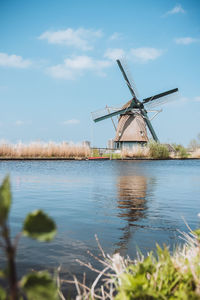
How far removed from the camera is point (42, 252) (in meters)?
3.44

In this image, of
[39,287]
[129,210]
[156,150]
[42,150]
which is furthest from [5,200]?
[156,150]

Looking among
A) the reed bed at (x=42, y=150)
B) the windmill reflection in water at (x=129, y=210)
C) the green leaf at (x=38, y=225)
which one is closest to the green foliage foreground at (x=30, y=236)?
the green leaf at (x=38, y=225)

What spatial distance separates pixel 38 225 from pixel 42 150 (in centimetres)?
2736

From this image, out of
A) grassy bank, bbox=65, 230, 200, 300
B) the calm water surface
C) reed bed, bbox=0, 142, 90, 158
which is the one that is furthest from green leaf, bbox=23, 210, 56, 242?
reed bed, bbox=0, 142, 90, 158

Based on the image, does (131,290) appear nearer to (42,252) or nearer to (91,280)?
(91,280)

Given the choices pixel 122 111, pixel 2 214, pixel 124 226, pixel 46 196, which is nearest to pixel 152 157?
pixel 122 111

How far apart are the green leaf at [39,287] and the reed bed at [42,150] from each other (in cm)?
2652

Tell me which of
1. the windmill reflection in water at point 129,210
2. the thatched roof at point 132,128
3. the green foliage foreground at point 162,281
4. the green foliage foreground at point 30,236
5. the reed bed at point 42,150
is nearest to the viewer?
the green foliage foreground at point 30,236

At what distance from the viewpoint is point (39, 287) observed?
529 mm

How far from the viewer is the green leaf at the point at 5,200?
0.45 metres

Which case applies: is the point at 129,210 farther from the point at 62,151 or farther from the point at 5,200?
the point at 62,151

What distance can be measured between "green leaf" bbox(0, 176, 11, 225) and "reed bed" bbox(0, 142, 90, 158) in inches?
1046

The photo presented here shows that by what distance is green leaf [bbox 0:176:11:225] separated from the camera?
45 centimetres

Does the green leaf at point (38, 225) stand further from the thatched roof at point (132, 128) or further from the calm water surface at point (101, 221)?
Answer: the thatched roof at point (132, 128)
